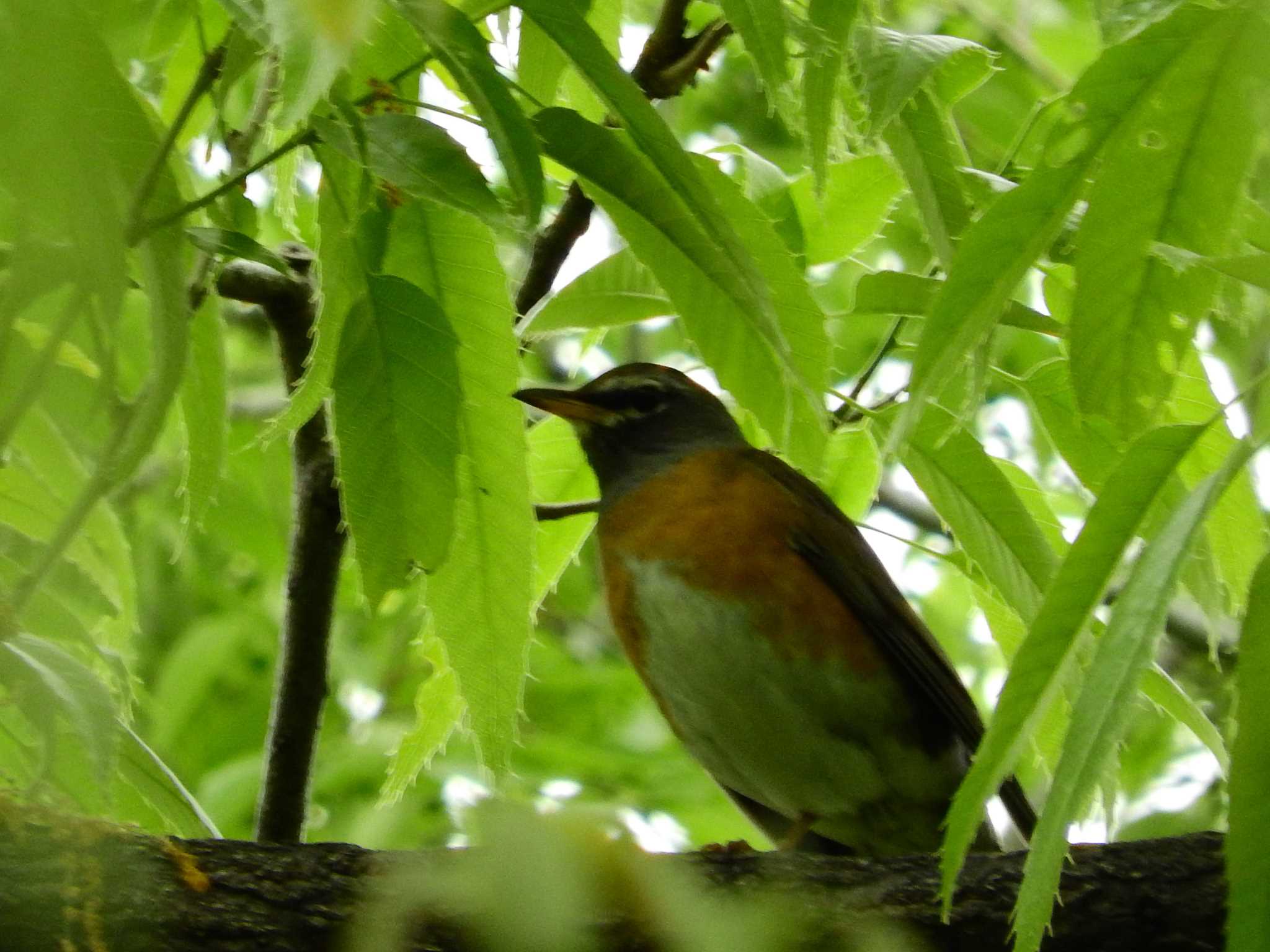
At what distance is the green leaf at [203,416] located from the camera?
2119mm

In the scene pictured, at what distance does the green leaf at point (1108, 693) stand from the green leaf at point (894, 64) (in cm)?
67

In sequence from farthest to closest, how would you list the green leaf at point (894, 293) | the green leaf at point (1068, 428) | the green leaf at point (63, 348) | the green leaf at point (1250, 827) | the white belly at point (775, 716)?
the white belly at point (775, 716) < the green leaf at point (1068, 428) < the green leaf at point (894, 293) < the green leaf at point (63, 348) < the green leaf at point (1250, 827)

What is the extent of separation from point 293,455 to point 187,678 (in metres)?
2.15

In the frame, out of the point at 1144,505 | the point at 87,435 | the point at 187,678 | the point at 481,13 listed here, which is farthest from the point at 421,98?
the point at 187,678

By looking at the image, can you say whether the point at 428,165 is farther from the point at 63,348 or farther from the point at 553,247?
the point at 553,247

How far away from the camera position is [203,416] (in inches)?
83.8

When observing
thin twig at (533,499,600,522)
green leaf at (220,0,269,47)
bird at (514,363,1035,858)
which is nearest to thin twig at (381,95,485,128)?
green leaf at (220,0,269,47)

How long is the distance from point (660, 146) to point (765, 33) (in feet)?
0.79

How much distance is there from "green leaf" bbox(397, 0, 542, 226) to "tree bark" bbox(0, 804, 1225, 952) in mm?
738

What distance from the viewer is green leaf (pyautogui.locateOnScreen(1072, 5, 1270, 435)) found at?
1.61 meters

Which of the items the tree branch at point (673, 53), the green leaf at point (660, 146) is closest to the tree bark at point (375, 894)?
the green leaf at point (660, 146)

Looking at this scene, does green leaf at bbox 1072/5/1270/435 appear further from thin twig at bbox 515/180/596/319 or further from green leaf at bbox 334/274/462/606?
thin twig at bbox 515/180/596/319

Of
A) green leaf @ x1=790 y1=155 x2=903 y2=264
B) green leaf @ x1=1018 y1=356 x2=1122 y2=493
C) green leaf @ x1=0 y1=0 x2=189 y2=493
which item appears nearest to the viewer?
green leaf @ x1=0 y1=0 x2=189 y2=493

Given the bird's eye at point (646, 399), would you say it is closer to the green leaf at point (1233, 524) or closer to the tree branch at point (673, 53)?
the tree branch at point (673, 53)
